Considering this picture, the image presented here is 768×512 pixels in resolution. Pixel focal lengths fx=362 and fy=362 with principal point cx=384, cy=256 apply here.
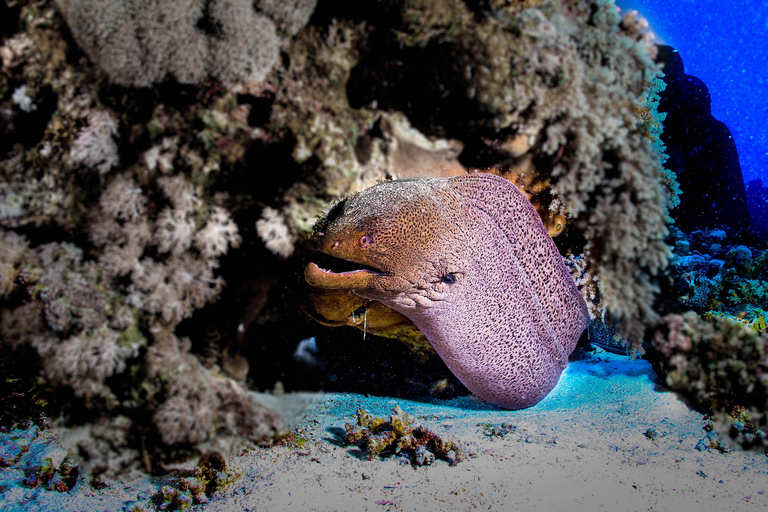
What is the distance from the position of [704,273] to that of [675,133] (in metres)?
6.38

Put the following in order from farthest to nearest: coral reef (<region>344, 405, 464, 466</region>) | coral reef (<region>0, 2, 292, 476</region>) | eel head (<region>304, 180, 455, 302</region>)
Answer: coral reef (<region>344, 405, 464, 466</region>) < eel head (<region>304, 180, 455, 302</region>) < coral reef (<region>0, 2, 292, 476</region>)

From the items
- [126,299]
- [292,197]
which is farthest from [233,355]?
[292,197]

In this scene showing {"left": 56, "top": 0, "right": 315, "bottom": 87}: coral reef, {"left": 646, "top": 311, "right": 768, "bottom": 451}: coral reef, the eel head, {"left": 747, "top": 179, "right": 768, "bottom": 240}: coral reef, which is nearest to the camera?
{"left": 56, "top": 0, "right": 315, "bottom": 87}: coral reef

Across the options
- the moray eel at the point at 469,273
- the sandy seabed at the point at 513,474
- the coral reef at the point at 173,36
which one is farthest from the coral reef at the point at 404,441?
the coral reef at the point at 173,36

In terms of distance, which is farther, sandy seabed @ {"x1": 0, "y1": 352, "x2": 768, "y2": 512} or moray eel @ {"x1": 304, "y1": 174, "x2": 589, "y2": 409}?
sandy seabed @ {"x1": 0, "y1": 352, "x2": 768, "y2": 512}

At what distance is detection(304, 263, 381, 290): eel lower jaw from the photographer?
7.59 feet

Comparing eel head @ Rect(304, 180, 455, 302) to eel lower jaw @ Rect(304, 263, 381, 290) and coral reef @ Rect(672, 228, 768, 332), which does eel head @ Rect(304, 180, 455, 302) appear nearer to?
eel lower jaw @ Rect(304, 263, 381, 290)

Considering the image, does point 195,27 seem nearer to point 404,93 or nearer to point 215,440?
point 404,93

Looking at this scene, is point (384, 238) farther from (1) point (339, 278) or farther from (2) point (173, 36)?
(2) point (173, 36)

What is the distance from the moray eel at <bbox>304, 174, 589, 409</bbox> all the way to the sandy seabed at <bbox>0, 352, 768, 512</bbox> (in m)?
0.55

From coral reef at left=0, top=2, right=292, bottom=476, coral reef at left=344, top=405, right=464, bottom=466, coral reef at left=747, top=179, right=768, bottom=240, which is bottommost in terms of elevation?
coral reef at left=344, top=405, right=464, bottom=466

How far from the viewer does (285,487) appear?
8.33ft

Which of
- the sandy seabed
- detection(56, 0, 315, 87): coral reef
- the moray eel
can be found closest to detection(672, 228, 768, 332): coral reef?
the sandy seabed

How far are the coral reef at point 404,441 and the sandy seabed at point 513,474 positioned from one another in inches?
2.6
